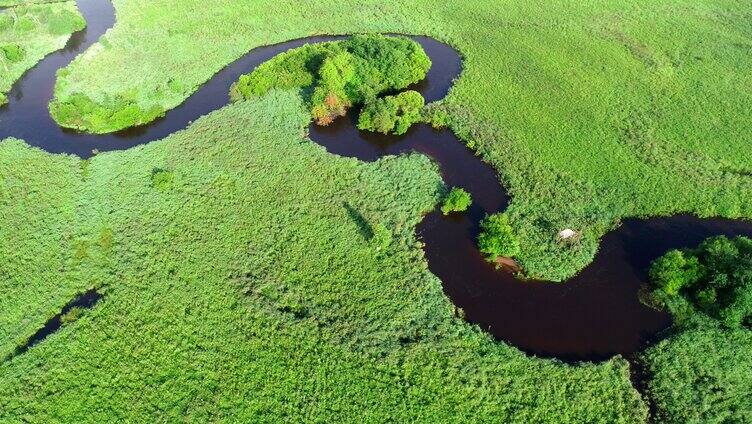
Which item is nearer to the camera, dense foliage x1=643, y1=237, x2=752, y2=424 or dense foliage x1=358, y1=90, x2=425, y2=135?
dense foliage x1=643, y1=237, x2=752, y2=424

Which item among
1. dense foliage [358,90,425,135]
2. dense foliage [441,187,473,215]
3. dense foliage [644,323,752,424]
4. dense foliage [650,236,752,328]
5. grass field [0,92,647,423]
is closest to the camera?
dense foliage [644,323,752,424]

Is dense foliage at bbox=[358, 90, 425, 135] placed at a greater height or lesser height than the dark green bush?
greater

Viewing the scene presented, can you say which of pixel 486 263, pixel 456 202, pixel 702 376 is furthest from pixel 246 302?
pixel 702 376

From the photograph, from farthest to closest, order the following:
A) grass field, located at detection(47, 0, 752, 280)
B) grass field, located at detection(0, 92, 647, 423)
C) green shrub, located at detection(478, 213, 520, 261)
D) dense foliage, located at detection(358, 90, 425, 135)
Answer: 1. dense foliage, located at detection(358, 90, 425, 135)
2. grass field, located at detection(47, 0, 752, 280)
3. green shrub, located at detection(478, 213, 520, 261)
4. grass field, located at detection(0, 92, 647, 423)

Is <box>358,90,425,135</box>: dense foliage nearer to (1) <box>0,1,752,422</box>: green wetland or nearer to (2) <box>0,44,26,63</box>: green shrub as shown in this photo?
(1) <box>0,1,752,422</box>: green wetland

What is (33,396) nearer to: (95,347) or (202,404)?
(95,347)

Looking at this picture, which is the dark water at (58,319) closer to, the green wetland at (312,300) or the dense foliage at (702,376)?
the green wetland at (312,300)

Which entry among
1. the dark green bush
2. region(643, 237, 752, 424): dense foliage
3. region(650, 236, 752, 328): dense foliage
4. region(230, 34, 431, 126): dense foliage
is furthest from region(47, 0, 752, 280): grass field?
region(643, 237, 752, 424): dense foliage

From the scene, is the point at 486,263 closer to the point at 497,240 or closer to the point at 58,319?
the point at 497,240
